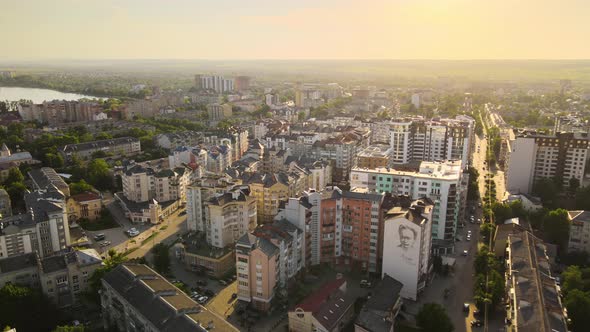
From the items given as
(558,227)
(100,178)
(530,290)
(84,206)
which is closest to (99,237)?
(84,206)

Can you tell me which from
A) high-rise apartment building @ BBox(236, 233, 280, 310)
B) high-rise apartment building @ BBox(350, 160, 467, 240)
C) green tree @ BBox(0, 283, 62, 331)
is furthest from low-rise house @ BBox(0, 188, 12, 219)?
high-rise apartment building @ BBox(350, 160, 467, 240)

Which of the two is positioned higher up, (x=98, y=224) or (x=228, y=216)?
(x=228, y=216)

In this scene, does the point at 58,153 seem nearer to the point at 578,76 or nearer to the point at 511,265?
the point at 511,265

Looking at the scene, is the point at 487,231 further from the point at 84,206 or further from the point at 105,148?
the point at 105,148

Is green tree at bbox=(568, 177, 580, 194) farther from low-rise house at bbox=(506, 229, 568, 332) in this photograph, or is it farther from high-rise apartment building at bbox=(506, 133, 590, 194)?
low-rise house at bbox=(506, 229, 568, 332)

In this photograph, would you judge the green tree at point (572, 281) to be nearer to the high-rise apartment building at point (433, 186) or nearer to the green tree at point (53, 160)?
the high-rise apartment building at point (433, 186)

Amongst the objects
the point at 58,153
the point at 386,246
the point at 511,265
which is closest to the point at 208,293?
the point at 386,246

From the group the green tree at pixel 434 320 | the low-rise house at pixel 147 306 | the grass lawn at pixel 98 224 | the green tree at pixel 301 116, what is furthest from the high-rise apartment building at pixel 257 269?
the green tree at pixel 301 116
